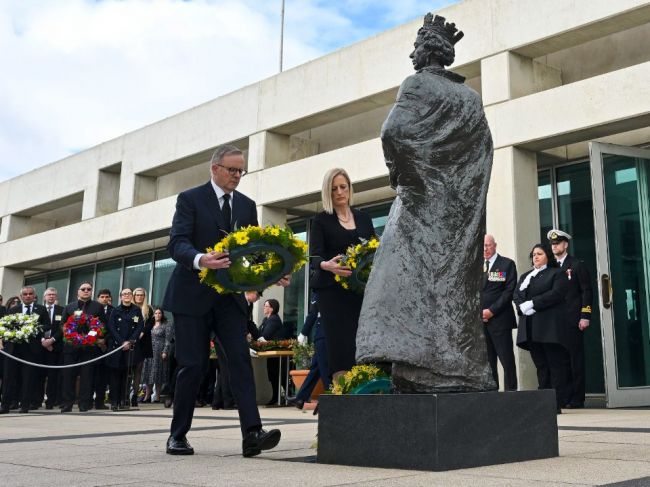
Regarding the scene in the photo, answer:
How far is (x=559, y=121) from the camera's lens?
11148mm

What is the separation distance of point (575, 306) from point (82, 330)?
7.92 m

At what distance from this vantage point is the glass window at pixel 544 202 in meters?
12.6

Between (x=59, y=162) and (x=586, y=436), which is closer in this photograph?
(x=586, y=436)

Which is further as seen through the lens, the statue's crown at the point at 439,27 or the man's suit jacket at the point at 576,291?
the man's suit jacket at the point at 576,291

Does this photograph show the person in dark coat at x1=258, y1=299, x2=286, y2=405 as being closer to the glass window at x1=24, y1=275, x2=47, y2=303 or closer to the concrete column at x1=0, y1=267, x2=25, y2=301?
the concrete column at x1=0, y1=267, x2=25, y2=301

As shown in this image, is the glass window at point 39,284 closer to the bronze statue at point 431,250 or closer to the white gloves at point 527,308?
the white gloves at point 527,308

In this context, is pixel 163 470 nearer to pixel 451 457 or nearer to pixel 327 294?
pixel 451 457

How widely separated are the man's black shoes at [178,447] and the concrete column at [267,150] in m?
12.1

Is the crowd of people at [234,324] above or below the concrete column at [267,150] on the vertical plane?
below

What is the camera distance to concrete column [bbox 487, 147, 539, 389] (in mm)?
11586

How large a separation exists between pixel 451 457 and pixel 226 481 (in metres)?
1.04

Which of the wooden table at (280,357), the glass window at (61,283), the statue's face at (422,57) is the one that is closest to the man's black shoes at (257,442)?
the statue's face at (422,57)

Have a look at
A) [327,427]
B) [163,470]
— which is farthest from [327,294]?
[163,470]

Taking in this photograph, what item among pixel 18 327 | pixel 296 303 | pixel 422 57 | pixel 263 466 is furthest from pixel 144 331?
pixel 422 57
